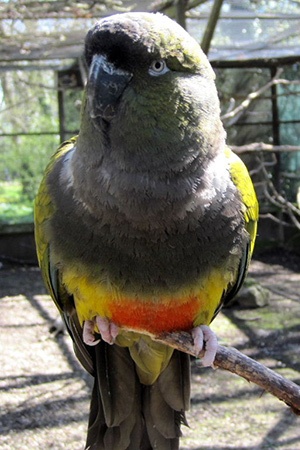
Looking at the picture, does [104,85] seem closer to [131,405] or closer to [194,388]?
[131,405]

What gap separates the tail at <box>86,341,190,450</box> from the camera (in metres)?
2.35

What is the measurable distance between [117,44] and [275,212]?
8290 millimetres

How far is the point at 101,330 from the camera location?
208cm

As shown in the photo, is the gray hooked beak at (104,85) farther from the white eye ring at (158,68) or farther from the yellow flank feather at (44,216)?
the yellow flank feather at (44,216)

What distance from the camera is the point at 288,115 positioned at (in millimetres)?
9766

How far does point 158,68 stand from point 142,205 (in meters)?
0.41

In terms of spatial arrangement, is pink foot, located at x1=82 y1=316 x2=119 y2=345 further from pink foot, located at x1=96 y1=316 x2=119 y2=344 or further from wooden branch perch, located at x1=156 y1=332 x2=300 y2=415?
wooden branch perch, located at x1=156 y1=332 x2=300 y2=415

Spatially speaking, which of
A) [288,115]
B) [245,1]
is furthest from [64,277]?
[288,115]

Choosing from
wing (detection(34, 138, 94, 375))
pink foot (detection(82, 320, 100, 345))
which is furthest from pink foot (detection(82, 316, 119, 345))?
wing (detection(34, 138, 94, 375))

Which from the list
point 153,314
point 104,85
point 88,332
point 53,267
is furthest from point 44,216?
point 104,85

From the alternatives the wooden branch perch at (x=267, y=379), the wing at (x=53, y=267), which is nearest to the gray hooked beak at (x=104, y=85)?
the wing at (x=53, y=267)

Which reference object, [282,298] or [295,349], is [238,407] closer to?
[295,349]

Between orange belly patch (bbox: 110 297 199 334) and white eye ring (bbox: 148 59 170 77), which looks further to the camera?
orange belly patch (bbox: 110 297 199 334)

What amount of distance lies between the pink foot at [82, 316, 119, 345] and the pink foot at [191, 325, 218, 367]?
0.93 ft
